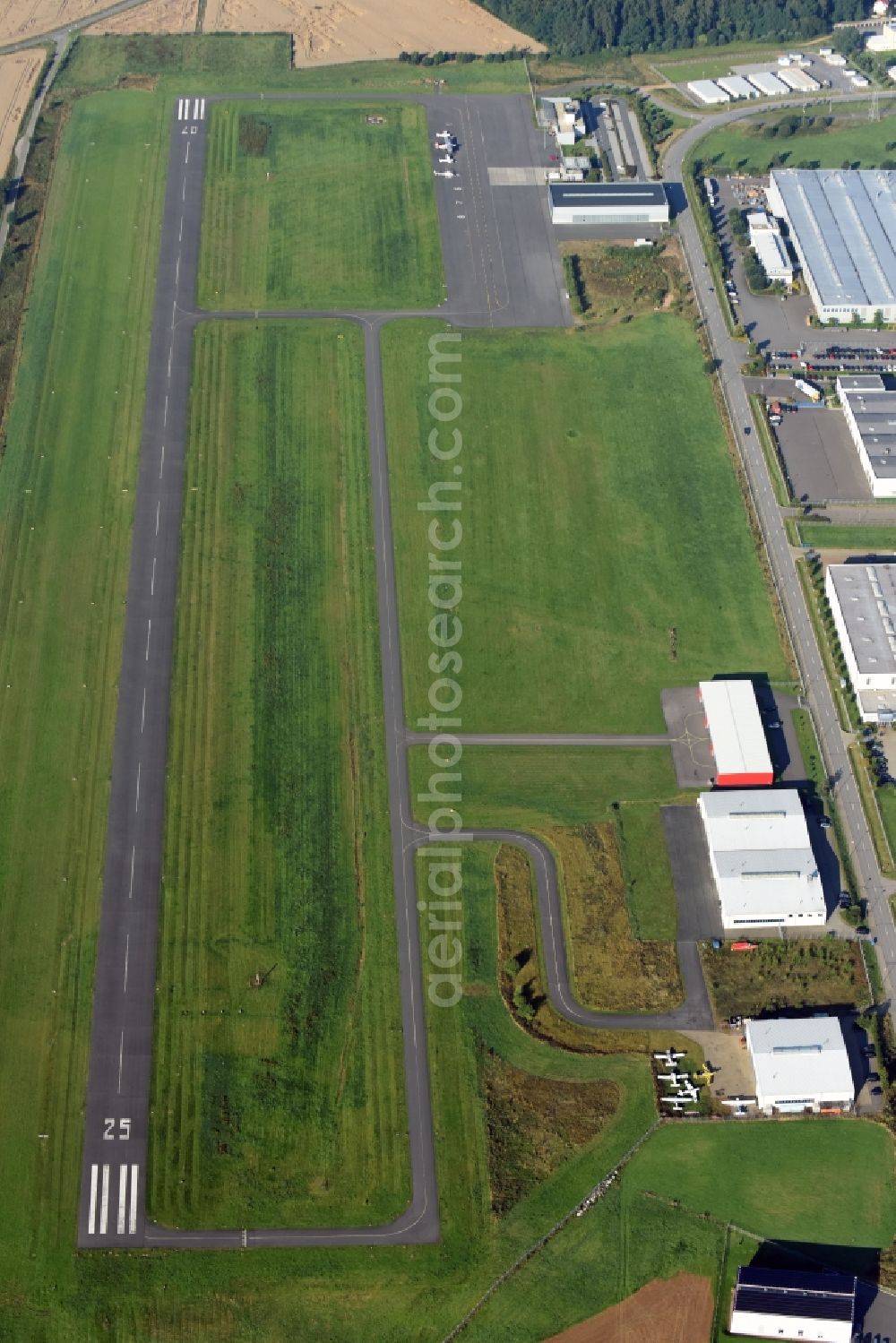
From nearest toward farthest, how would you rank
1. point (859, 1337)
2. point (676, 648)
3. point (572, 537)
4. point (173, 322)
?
point (859, 1337) < point (676, 648) < point (572, 537) < point (173, 322)

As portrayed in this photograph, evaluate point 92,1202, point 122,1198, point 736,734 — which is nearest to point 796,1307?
point 122,1198

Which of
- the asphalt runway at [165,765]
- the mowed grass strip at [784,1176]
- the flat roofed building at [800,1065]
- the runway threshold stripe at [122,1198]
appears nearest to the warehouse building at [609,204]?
the asphalt runway at [165,765]

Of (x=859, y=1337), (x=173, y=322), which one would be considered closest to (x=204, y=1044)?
(x=859, y=1337)

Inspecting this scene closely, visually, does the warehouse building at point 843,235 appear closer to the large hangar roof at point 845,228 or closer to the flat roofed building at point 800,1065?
the large hangar roof at point 845,228

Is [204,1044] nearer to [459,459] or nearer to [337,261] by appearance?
[459,459]

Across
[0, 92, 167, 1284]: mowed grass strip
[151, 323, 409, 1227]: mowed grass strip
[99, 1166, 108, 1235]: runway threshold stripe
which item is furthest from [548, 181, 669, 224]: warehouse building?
[99, 1166, 108, 1235]: runway threshold stripe

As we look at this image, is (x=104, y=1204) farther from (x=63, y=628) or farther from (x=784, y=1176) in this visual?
(x=63, y=628)
